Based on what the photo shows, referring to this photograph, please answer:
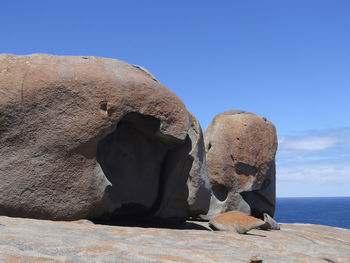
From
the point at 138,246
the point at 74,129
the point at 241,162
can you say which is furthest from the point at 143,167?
the point at 241,162

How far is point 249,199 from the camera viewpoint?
14.3 meters

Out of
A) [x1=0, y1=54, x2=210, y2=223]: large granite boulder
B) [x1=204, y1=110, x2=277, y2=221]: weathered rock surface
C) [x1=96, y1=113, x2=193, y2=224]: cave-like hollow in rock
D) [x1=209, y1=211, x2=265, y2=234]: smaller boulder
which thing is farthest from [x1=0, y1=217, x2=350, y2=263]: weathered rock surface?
Result: [x1=204, y1=110, x2=277, y2=221]: weathered rock surface

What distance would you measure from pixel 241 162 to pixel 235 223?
14.6 feet

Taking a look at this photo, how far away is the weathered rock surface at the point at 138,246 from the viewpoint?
5195mm

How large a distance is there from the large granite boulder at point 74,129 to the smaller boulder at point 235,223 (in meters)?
1.87

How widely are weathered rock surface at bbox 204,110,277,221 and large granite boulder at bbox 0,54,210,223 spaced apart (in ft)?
14.5

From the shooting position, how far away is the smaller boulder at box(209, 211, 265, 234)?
9531 millimetres

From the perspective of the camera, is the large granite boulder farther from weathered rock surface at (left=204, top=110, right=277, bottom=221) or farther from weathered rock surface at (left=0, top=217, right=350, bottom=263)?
weathered rock surface at (left=204, top=110, right=277, bottom=221)

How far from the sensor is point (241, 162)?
13852 mm

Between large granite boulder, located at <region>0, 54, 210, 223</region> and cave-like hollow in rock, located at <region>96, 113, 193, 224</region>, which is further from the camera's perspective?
cave-like hollow in rock, located at <region>96, 113, 193, 224</region>

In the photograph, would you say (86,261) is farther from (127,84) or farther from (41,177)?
(127,84)

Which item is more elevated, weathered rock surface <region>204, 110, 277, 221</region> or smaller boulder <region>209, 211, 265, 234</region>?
weathered rock surface <region>204, 110, 277, 221</region>

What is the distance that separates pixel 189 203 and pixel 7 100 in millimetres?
4377

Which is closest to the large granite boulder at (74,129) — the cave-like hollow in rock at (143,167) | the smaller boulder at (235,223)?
the cave-like hollow in rock at (143,167)
